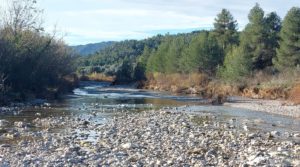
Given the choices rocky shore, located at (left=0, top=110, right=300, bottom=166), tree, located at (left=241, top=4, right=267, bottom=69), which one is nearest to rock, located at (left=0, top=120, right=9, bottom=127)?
rocky shore, located at (left=0, top=110, right=300, bottom=166)

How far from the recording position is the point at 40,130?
23625mm

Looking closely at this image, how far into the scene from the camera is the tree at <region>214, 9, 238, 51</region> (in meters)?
85.5

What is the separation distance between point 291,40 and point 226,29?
29323 millimetres

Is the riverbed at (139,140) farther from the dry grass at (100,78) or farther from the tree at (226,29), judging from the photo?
the dry grass at (100,78)

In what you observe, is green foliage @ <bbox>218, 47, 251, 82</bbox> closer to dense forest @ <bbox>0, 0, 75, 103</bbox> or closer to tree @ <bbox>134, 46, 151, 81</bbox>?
dense forest @ <bbox>0, 0, 75, 103</bbox>

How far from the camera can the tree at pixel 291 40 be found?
5688 centimetres

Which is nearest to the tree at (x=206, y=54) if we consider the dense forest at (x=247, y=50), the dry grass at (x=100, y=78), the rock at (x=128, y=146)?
the dense forest at (x=247, y=50)

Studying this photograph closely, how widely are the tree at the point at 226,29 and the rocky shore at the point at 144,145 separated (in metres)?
60.1

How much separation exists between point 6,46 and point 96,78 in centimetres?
10489

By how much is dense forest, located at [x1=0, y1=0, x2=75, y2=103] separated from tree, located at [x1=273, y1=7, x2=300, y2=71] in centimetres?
2710

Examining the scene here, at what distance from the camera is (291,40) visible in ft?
189

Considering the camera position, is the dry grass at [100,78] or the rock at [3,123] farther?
the dry grass at [100,78]

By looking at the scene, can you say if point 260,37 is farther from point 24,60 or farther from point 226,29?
point 24,60

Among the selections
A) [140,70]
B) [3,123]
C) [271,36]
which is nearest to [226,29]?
[271,36]
